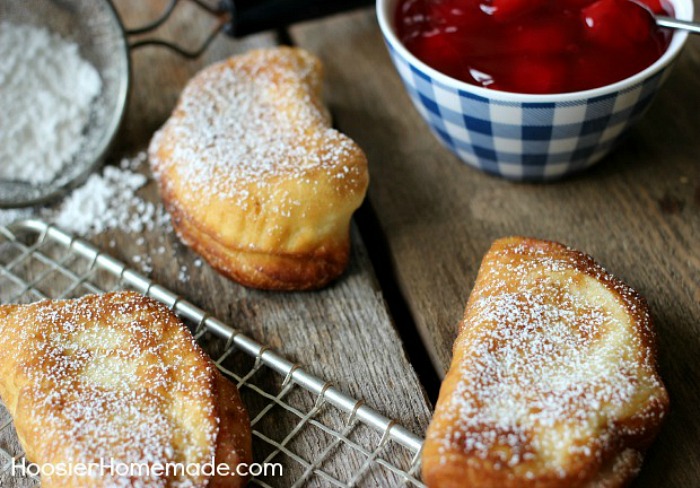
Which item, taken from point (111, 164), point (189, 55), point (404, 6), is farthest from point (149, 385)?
point (189, 55)

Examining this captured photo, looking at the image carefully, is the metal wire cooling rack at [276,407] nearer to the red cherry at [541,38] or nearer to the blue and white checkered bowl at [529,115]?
the blue and white checkered bowl at [529,115]

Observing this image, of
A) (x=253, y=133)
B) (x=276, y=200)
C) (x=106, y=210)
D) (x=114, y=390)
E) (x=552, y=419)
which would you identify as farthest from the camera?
(x=106, y=210)

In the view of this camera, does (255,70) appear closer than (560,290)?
No

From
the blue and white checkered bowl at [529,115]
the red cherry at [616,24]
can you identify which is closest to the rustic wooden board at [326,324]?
the blue and white checkered bowl at [529,115]

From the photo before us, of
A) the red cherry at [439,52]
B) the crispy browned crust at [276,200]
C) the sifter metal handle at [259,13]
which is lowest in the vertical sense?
the crispy browned crust at [276,200]

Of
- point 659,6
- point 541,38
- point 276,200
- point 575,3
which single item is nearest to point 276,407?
point 276,200

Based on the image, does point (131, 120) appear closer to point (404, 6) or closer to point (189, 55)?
point (189, 55)

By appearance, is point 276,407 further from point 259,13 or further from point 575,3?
point 259,13
